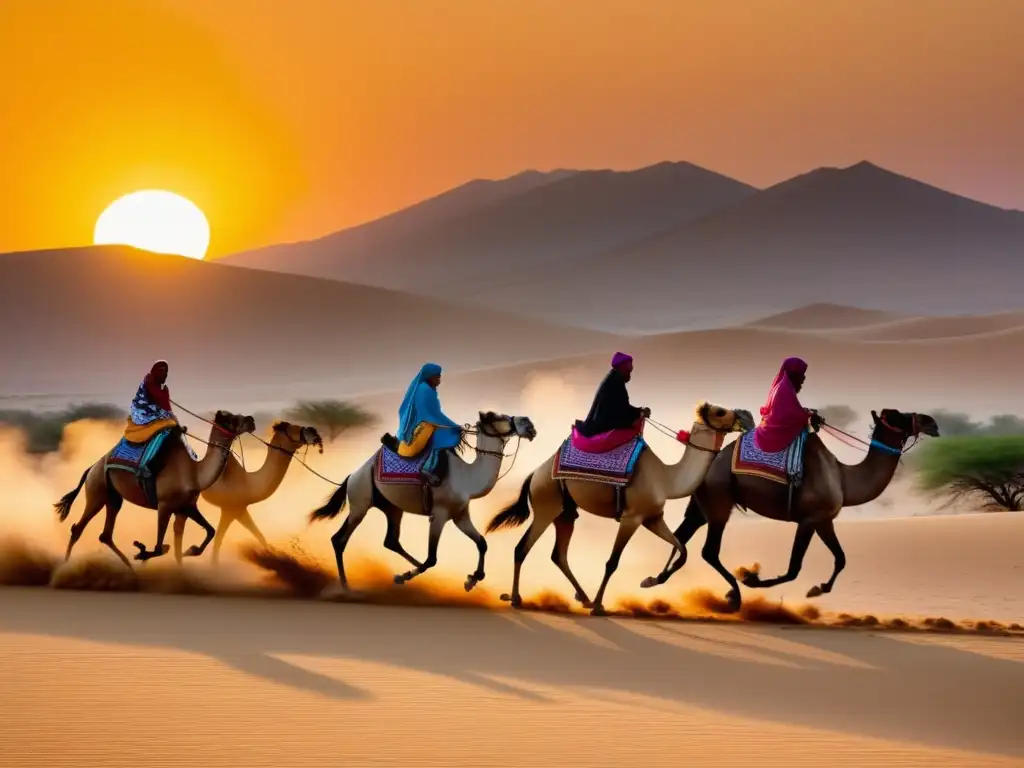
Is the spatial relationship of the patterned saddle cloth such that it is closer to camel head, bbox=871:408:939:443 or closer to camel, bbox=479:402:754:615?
camel, bbox=479:402:754:615

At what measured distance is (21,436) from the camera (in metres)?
45.7

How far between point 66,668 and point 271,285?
11146cm

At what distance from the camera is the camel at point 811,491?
15.7 meters

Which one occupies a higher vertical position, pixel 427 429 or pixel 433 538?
pixel 427 429

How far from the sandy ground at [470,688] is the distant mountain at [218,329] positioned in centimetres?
8323

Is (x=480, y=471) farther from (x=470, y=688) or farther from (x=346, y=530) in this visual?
(x=470, y=688)

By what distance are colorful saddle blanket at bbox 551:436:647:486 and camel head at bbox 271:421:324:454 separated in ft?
9.54

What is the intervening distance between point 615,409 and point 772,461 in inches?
60.1

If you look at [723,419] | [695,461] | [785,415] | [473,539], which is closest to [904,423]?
[785,415]

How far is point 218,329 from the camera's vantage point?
114875 mm

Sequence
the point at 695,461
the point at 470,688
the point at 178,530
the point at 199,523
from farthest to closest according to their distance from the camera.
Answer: the point at 178,530 < the point at 199,523 < the point at 695,461 < the point at 470,688

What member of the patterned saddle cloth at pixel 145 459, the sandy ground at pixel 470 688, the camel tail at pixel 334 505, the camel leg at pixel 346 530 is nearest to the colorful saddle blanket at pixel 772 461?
the sandy ground at pixel 470 688

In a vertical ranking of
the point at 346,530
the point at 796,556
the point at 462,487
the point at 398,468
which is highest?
the point at 398,468

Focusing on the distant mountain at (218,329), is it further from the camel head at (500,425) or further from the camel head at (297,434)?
the camel head at (500,425)
